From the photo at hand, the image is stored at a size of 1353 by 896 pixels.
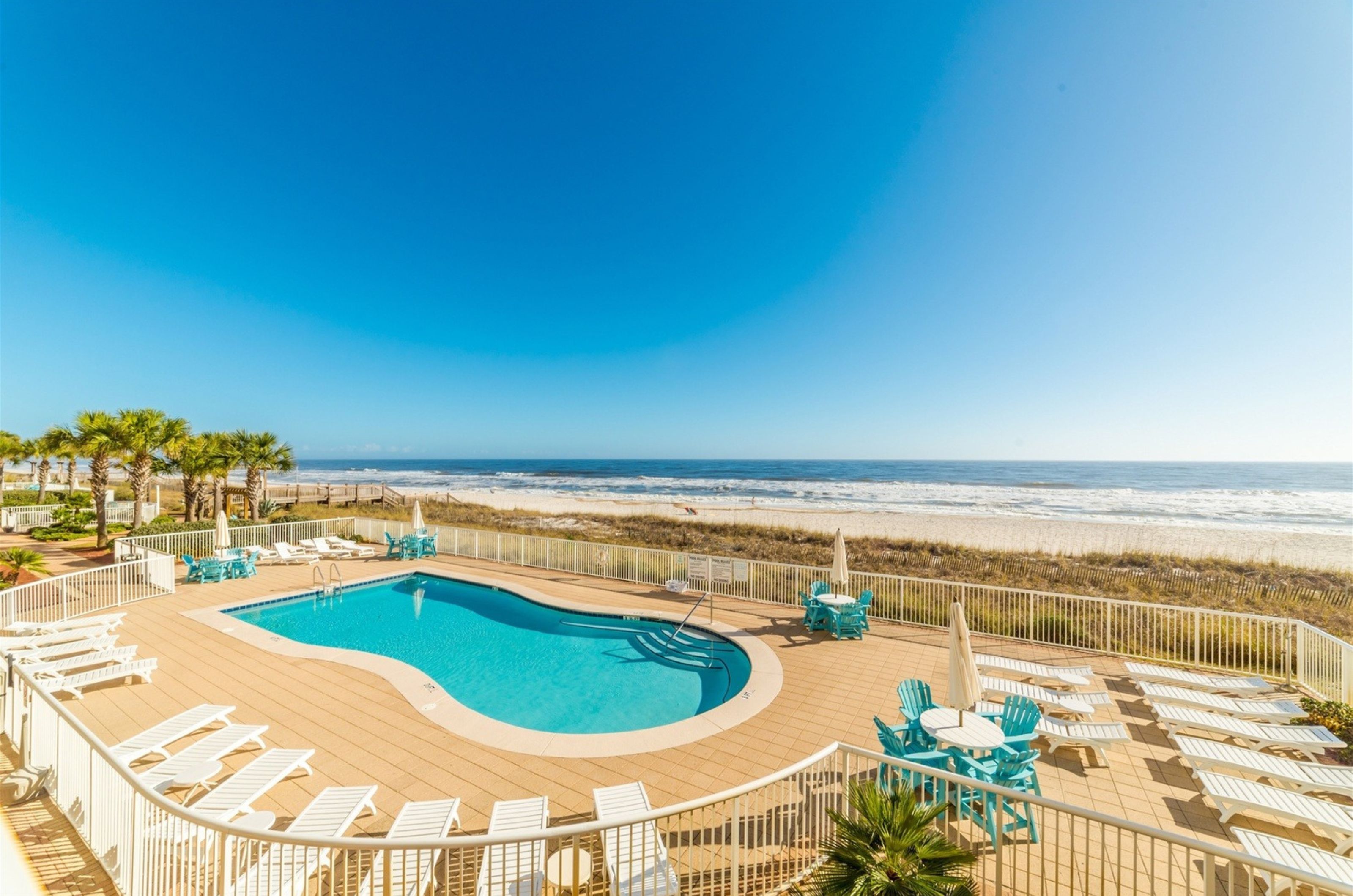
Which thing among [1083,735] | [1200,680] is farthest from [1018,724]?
[1200,680]

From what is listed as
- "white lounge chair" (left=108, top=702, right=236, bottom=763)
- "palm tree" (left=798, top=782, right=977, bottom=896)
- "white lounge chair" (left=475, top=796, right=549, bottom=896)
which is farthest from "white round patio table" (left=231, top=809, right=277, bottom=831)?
"palm tree" (left=798, top=782, right=977, bottom=896)

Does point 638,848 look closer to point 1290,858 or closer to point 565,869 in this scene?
point 565,869

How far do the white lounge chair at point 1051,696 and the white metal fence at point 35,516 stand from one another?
84.1ft

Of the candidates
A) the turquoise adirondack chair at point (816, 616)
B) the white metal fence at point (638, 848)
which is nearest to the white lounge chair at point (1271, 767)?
the white metal fence at point (638, 848)

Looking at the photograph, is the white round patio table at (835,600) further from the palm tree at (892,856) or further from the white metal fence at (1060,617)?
the palm tree at (892,856)

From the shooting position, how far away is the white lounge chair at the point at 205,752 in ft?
13.5

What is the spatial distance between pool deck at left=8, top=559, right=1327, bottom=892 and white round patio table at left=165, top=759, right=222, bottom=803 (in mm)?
471

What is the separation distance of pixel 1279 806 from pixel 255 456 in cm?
2690

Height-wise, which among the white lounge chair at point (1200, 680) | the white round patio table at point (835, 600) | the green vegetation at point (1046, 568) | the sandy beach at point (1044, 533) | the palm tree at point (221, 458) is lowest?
the sandy beach at point (1044, 533)

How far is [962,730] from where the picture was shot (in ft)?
14.4

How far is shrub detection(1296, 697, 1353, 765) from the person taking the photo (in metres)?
5.06

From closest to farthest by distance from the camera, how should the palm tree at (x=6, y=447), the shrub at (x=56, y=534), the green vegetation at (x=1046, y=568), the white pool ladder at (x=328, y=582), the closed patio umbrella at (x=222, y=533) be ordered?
the white pool ladder at (x=328, y=582), the closed patio umbrella at (x=222, y=533), the green vegetation at (x=1046, y=568), the shrub at (x=56, y=534), the palm tree at (x=6, y=447)

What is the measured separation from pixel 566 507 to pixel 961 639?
118 ft

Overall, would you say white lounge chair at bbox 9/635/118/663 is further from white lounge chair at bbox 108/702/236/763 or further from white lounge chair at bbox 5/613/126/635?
white lounge chair at bbox 108/702/236/763
